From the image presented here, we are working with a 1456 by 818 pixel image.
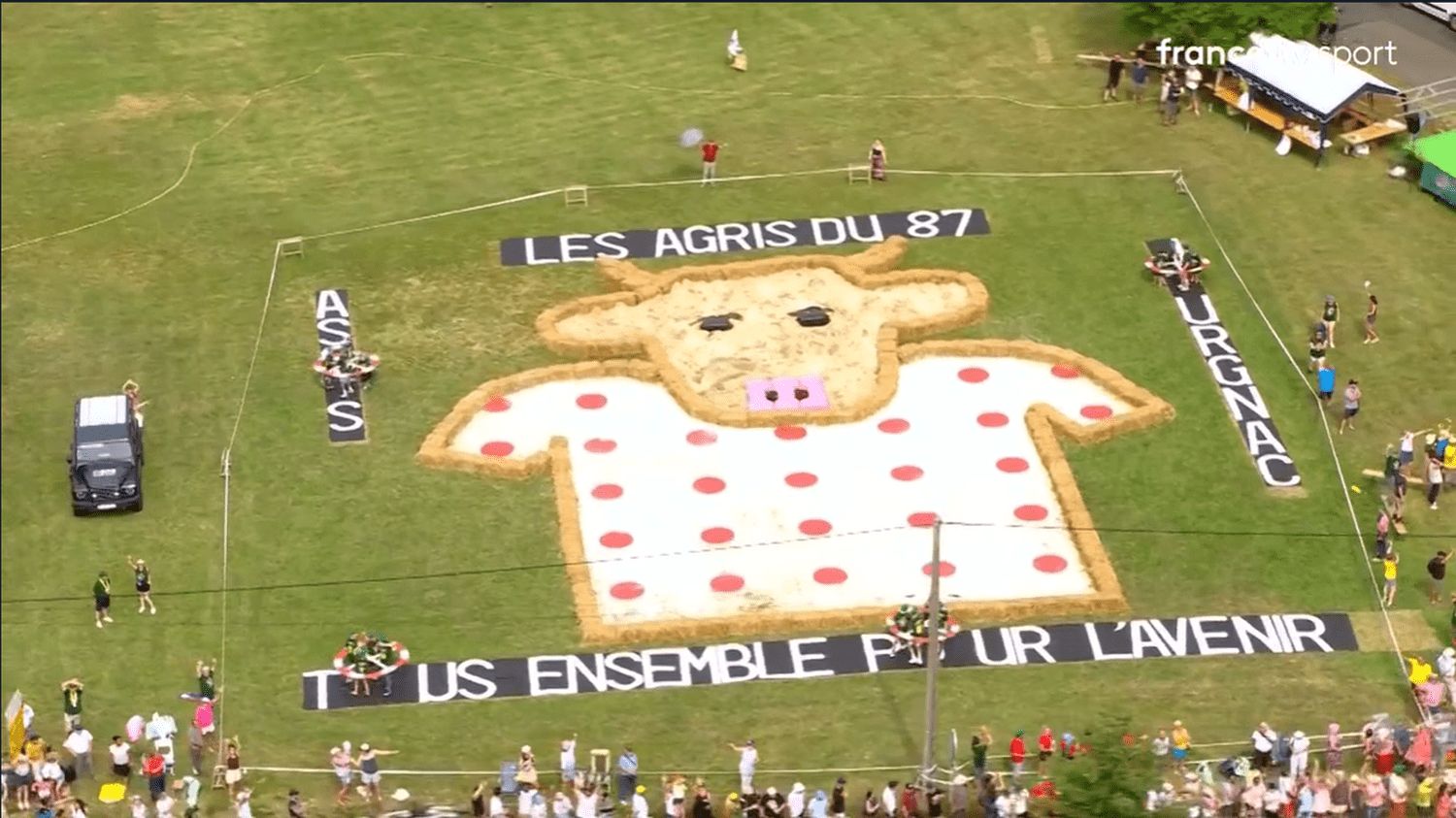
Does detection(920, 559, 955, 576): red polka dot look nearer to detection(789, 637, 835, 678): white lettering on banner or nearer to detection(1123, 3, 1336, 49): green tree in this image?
detection(789, 637, 835, 678): white lettering on banner

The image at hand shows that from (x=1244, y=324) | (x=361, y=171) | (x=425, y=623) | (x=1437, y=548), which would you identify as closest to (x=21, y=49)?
(x=361, y=171)

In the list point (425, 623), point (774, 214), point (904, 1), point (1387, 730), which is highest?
point (904, 1)

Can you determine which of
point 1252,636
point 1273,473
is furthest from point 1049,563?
point 1273,473

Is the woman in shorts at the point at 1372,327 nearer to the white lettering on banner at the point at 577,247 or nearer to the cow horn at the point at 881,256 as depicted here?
the cow horn at the point at 881,256

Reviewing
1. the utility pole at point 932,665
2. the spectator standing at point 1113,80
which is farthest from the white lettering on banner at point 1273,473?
the spectator standing at point 1113,80

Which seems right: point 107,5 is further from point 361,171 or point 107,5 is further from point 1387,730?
point 1387,730

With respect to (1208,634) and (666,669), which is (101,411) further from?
(1208,634)
